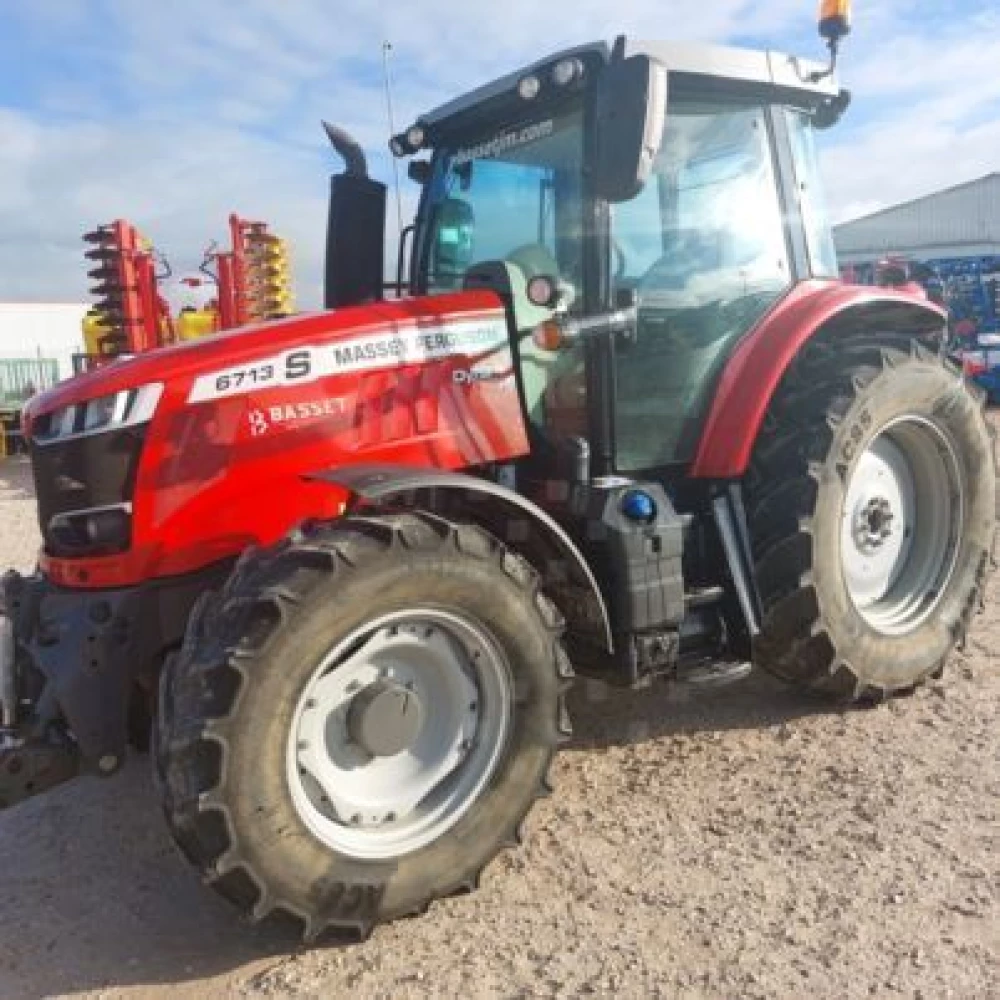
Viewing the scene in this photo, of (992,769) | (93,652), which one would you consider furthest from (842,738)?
(93,652)

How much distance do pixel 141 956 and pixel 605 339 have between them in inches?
92.8

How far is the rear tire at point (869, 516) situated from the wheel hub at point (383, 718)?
151 centimetres

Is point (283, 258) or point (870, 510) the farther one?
point (283, 258)

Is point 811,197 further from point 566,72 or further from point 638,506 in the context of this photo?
point 638,506

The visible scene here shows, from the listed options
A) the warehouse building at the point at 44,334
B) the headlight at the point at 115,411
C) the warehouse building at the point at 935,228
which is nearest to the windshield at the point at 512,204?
the headlight at the point at 115,411

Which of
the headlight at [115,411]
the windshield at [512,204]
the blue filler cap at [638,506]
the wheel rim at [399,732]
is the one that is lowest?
the wheel rim at [399,732]

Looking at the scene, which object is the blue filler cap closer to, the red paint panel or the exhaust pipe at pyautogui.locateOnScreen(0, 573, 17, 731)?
the red paint panel

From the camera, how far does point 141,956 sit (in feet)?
9.56

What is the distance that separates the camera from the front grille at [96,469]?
316 centimetres

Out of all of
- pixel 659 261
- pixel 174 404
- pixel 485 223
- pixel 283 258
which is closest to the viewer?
pixel 174 404

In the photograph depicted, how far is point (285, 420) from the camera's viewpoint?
332 cm

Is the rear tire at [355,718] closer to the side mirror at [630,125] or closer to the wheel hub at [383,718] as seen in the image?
the wheel hub at [383,718]

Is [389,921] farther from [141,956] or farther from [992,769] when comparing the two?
[992,769]

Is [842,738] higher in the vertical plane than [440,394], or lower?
lower
